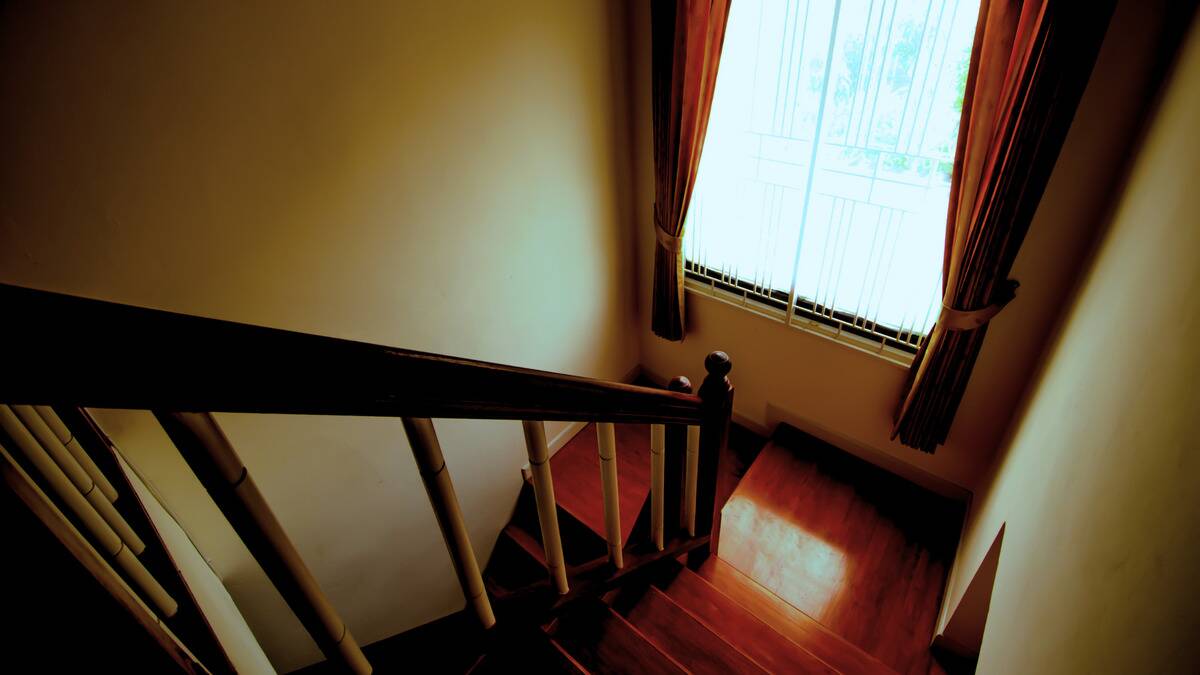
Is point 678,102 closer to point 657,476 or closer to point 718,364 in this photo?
point 718,364

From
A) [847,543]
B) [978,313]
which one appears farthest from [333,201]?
[847,543]

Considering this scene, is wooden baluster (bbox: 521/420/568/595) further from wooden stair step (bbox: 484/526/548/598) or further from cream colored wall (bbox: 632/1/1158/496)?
cream colored wall (bbox: 632/1/1158/496)

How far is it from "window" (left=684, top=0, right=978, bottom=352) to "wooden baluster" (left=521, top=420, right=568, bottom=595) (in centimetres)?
183

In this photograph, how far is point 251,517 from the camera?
20.7 inches

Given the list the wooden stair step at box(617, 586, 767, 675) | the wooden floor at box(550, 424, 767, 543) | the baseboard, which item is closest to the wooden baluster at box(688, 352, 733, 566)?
the wooden stair step at box(617, 586, 767, 675)

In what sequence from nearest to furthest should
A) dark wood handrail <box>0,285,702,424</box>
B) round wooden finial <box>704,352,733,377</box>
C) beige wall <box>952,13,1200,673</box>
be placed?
dark wood handrail <box>0,285,702,424</box> → beige wall <box>952,13,1200,673</box> → round wooden finial <box>704,352,733,377</box>

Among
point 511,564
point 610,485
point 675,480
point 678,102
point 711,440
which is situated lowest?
point 511,564

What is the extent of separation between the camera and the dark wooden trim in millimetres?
715

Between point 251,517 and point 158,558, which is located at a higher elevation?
point 251,517

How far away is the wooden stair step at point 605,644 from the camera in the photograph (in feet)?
4.15

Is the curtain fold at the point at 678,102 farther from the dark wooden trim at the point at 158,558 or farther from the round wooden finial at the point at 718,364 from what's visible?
the dark wooden trim at the point at 158,558

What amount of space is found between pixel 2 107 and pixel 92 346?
115 cm

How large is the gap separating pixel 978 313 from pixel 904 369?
0.50 metres

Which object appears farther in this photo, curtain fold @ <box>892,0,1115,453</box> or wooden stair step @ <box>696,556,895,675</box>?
wooden stair step @ <box>696,556,895,675</box>
